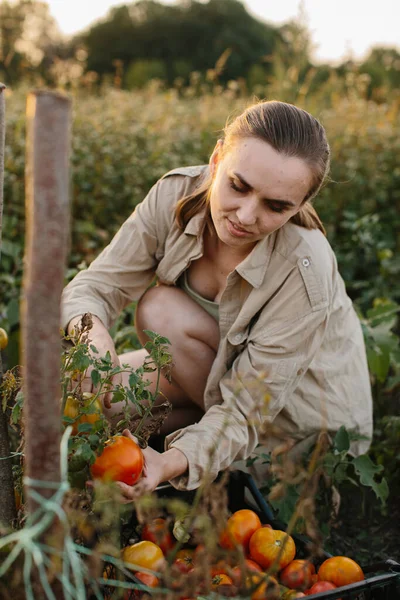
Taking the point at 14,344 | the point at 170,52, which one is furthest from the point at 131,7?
the point at 14,344

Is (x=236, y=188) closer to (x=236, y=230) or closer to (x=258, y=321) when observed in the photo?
(x=236, y=230)

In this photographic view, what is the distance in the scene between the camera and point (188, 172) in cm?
193

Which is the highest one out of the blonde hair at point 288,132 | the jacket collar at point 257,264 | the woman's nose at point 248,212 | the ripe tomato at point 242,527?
the blonde hair at point 288,132

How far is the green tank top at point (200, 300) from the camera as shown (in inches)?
74.8

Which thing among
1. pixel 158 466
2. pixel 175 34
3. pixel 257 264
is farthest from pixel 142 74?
pixel 158 466

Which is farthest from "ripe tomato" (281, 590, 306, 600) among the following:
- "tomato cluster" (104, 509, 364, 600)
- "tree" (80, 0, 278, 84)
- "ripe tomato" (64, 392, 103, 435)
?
"tree" (80, 0, 278, 84)

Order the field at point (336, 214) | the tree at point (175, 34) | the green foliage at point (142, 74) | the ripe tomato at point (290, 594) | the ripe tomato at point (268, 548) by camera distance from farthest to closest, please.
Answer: the tree at point (175, 34), the green foliage at point (142, 74), the field at point (336, 214), the ripe tomato at point (268, 548), the ripe tomato at point (290, 594)

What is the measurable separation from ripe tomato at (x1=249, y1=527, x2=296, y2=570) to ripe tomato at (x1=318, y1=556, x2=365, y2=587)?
0.08 m

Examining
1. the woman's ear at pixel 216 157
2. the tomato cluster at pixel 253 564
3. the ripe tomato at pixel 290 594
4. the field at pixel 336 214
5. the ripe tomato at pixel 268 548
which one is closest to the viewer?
the tomato cluster at pixel 253 564

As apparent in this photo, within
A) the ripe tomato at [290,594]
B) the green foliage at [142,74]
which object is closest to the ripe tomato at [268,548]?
the ripe tomato at [290,594]

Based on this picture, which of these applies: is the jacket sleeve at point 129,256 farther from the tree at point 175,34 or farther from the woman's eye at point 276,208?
the tree at point 175,34

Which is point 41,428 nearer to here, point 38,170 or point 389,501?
point 38,170

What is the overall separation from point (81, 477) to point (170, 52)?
3300 cm

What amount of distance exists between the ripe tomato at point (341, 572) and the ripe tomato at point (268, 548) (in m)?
0.08
